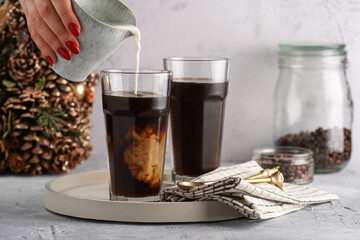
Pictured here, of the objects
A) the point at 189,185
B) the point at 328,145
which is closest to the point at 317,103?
the point at 328,145

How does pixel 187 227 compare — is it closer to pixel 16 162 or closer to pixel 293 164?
pixel 293 164

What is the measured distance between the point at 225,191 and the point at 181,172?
0.27 metres

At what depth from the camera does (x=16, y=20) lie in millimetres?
1421

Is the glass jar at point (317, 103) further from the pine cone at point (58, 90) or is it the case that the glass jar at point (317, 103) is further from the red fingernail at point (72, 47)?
the red fingernail at point (72, 47)

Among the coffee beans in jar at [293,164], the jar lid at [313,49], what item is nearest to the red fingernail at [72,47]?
the coffee beans in jar at [293,164]

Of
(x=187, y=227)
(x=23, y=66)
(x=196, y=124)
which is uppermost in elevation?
(x=23, y=66)

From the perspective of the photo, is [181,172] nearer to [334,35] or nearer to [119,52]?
[119,52]

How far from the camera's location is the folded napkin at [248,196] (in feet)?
3.27

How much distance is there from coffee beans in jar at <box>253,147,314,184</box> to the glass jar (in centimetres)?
13

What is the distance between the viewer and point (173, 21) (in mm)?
1646

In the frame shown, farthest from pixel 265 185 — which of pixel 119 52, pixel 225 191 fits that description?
pixel 119 52

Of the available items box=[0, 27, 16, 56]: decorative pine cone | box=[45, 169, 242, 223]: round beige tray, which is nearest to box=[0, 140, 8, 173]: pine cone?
box=[0, 27, 16, 56]: decorative pine cone

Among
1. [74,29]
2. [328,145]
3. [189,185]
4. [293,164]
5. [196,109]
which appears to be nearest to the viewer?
[74,29]

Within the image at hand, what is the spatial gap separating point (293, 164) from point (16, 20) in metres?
0.74
